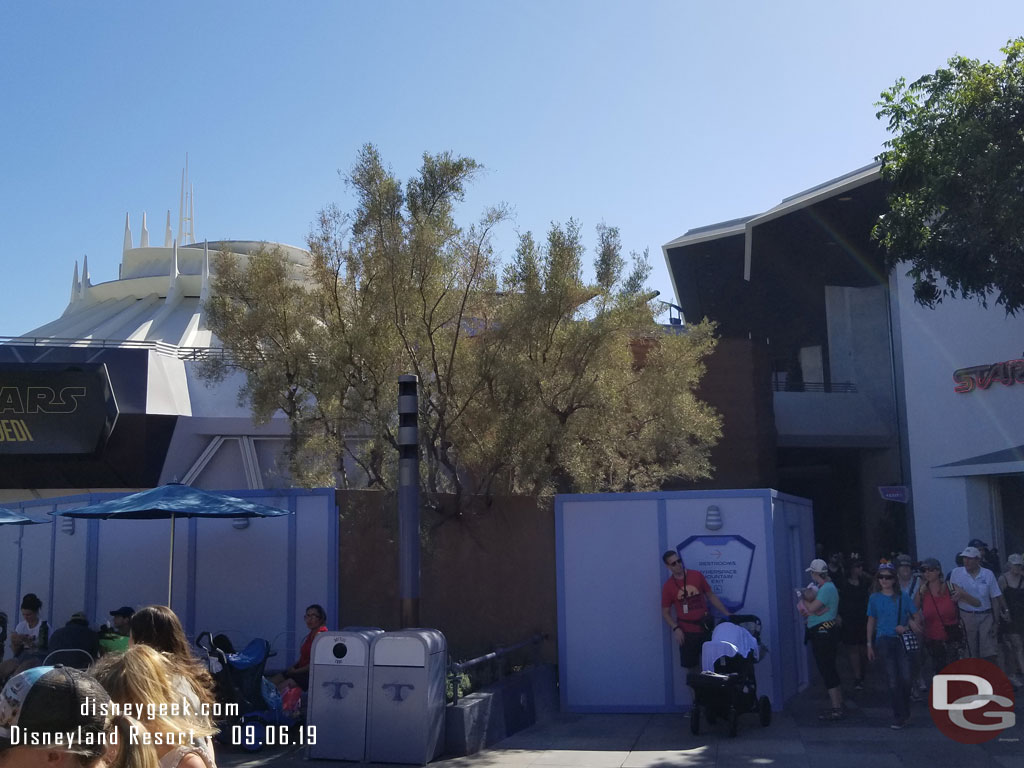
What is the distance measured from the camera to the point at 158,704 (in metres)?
3.53

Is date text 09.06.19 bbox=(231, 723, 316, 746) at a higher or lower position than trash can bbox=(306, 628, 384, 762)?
lower

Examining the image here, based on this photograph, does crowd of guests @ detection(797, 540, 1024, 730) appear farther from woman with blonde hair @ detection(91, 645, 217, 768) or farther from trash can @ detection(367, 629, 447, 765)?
woman with blonde hair @ detection(91, 645, 217, 768)

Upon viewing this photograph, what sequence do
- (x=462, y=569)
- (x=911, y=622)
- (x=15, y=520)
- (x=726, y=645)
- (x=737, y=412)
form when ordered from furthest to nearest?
(x=737, y=412), (x=15, y=520), (x=462, y=569), (x=911, y=622), (x=726, y=645)

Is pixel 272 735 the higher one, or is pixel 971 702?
pixel 971 702

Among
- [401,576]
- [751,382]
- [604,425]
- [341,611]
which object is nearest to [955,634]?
[604,425]

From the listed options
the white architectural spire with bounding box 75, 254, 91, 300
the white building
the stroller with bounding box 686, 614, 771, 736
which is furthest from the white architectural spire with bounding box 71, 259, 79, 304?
the stroller with bounding box 686, 614, 771, 736

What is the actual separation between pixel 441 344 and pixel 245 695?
4996 mm

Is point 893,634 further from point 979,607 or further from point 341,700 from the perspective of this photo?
point 341,700

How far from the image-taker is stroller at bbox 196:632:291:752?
8992 mm

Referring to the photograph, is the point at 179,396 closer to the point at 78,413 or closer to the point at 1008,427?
the point at 78,413

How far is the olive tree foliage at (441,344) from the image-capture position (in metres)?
12.1

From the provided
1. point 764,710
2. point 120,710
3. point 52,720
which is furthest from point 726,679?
point 52,720

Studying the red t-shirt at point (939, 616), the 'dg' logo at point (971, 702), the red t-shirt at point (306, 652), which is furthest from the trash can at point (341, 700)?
the red t-shirt at point (939, 616)

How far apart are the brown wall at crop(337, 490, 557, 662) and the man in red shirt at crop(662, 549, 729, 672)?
2.22m
